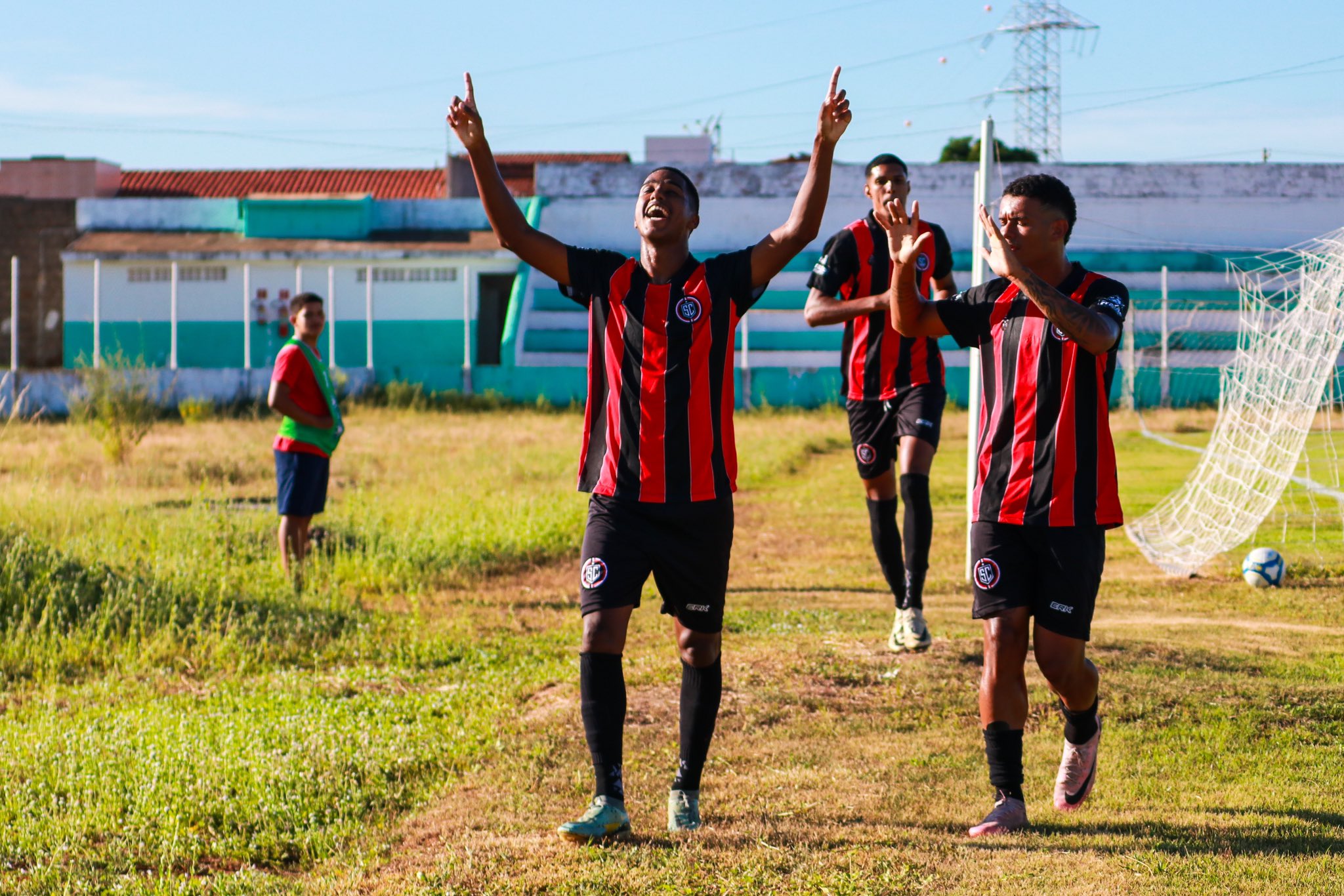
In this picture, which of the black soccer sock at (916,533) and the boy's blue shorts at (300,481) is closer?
the black soccer sock at (916,533)

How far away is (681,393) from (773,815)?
1497mm

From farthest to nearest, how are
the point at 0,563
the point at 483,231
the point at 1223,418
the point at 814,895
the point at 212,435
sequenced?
the point at 483,231
the point at 212,435
the point at 1223,418
the point at 0,563
the point at 814,895

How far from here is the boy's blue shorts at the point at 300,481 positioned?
9.51 m

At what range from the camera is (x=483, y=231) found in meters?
38.8

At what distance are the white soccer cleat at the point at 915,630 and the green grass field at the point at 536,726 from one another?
0.17m

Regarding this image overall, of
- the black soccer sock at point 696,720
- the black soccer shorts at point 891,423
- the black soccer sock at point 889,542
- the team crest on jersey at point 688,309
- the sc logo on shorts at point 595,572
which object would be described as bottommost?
the black soccer sock at point 696,720

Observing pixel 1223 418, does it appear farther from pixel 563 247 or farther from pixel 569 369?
pixel 569 369

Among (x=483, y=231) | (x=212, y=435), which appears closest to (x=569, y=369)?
(x=483, y=231)

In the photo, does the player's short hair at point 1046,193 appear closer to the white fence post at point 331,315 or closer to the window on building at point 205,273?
the white fence post at point 331,315

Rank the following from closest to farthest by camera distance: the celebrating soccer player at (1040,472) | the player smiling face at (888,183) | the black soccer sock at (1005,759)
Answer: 1. the celebrating soccer player at (1040,472)
2. the black soccer sock at (1005,759)
3. the player smiling face at (888,183)

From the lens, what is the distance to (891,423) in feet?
24.7

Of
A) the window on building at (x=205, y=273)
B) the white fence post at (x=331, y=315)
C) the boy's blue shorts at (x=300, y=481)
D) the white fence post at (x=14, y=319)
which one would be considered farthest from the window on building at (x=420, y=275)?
the boy's blue shorts at (x=300, y=481)

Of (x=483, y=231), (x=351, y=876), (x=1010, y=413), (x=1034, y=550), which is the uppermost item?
(x=483, y=231)

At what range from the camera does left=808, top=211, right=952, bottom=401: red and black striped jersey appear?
739 cm
